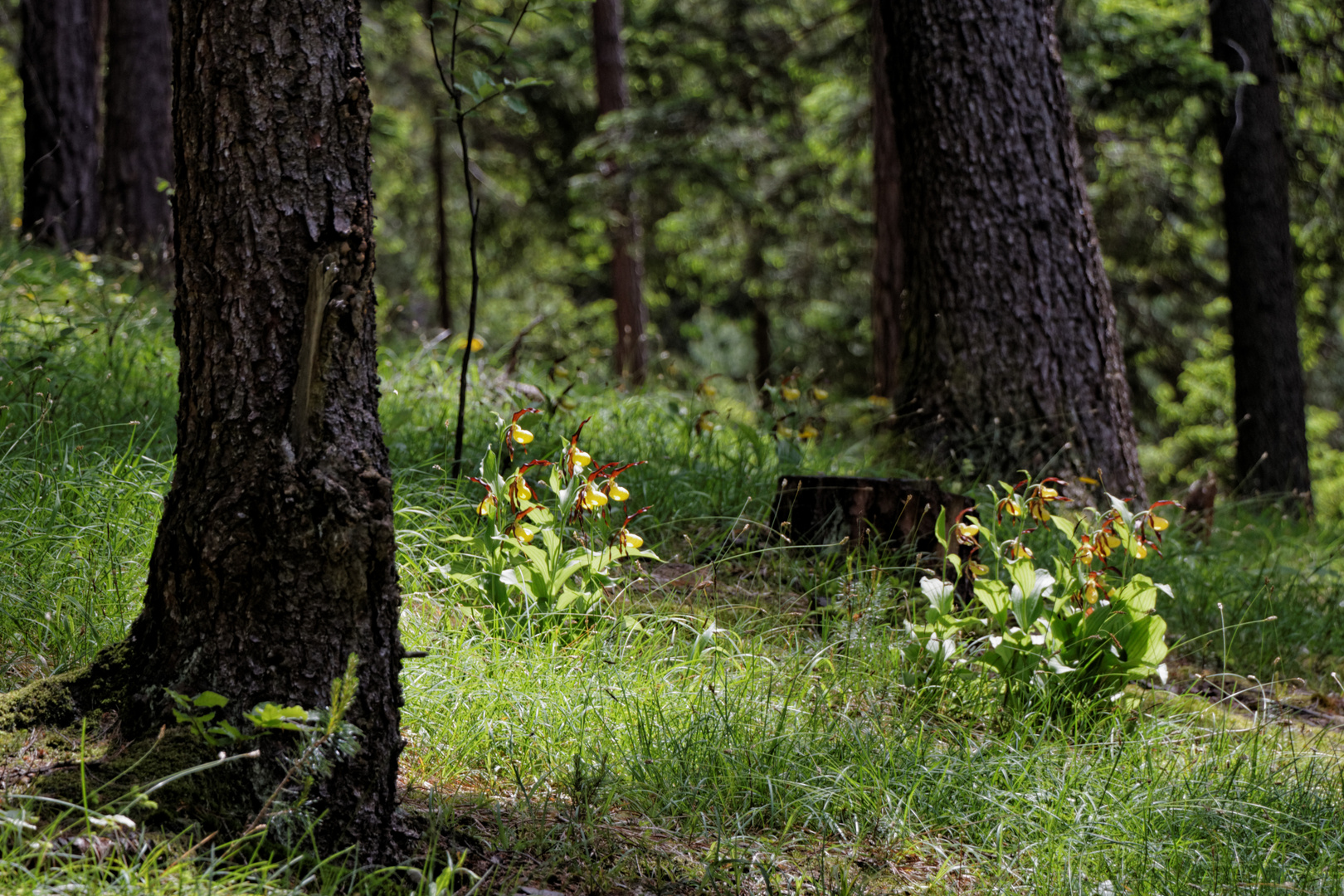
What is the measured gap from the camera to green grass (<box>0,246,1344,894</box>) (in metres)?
1.94

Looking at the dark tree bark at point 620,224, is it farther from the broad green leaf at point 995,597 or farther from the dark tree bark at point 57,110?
the broad green leaf at point 995,597

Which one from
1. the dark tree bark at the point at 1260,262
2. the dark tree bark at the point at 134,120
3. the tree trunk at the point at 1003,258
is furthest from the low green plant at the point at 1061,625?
the dark tree bark at the point at 134,120

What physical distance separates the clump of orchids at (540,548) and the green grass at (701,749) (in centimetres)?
10

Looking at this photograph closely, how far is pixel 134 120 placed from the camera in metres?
7.21

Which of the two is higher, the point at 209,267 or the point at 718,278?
the point at 718,278

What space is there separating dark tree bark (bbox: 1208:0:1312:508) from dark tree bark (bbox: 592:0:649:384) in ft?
17.0

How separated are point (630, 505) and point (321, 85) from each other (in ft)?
6.61

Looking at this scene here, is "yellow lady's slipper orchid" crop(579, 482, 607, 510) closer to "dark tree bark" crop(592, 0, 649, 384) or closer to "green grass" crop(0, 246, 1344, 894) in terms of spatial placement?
"green grass" crop(0, 246, 1344, 894)

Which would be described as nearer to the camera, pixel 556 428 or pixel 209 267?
pixel 209 267

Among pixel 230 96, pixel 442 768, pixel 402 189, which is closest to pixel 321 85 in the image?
pixel 230 96

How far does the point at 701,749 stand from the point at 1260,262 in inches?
297

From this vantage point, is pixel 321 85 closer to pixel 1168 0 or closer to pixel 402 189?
pixel 1168 0

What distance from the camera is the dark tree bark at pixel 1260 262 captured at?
768cm

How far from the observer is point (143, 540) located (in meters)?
2.71
